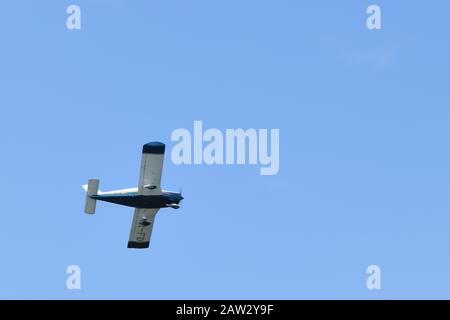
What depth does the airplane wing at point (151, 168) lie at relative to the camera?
301 feet

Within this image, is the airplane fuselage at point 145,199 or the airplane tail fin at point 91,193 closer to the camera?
the airplane tail fin at point 91,193

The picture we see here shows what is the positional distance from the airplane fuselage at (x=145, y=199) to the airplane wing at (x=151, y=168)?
426 millimetres

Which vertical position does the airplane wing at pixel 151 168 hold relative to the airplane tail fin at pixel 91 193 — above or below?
above

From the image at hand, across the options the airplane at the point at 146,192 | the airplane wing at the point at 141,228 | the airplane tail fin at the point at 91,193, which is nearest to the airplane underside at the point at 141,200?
the airplane at the point at 146,192

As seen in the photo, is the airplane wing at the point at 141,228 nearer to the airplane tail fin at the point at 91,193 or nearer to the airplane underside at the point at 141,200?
the airplane underside at the point at 141,200

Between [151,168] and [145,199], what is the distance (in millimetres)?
2574

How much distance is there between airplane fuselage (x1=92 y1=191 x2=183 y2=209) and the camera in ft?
302

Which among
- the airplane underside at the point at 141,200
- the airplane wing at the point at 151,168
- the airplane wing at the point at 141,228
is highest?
the airplane wing at the point at 151,168

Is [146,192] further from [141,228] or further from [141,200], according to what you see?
[141,228]
